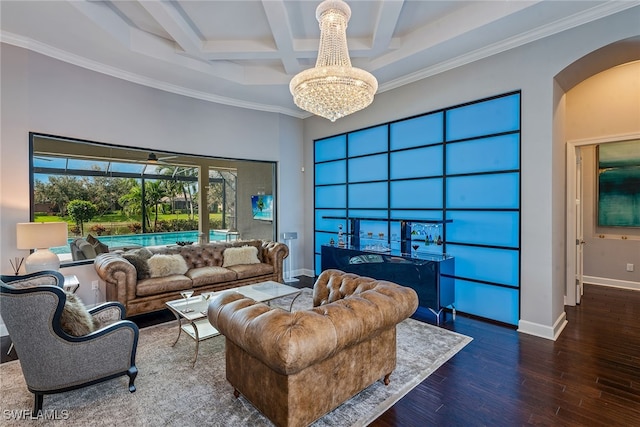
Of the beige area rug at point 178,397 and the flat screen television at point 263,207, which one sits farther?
the flat screen television at point 263,207

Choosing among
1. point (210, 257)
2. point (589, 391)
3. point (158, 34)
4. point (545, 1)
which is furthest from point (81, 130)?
point (589, 391)

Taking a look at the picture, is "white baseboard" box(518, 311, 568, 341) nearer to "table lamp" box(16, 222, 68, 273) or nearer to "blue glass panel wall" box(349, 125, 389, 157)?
"blue glass panel wall" box(349, 125, 389, 157)

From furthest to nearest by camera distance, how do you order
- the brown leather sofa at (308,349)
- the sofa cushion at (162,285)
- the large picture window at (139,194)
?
the large picture window at (139,194)
the sofa cushion at (162,285)
the brown leather sofa at (308,349)

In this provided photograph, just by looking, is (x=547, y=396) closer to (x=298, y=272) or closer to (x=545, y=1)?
(x=545, y=1)

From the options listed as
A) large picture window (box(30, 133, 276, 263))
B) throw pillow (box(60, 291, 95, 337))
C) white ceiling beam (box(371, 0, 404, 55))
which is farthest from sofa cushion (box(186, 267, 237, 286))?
white ceiling beam (box(371, 0, 404, 55))

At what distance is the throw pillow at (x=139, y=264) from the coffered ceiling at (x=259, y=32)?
8.97ft

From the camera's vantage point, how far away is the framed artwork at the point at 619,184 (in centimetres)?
535

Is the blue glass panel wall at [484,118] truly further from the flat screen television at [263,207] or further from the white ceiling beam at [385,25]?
the flat screen television at [263,207]

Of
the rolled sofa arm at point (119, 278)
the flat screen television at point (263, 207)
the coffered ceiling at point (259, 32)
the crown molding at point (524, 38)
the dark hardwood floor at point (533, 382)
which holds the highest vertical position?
the coffered ceiling at point (259, 32)

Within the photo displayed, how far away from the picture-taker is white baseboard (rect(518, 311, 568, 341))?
137 inches

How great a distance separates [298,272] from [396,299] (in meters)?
4.59

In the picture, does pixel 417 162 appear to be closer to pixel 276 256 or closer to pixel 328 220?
pixel 328 220

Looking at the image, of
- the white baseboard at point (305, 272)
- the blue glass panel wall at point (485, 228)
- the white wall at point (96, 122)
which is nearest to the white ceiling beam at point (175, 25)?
the white wall at point (96, 122)

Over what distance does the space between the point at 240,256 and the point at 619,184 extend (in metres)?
7.02
